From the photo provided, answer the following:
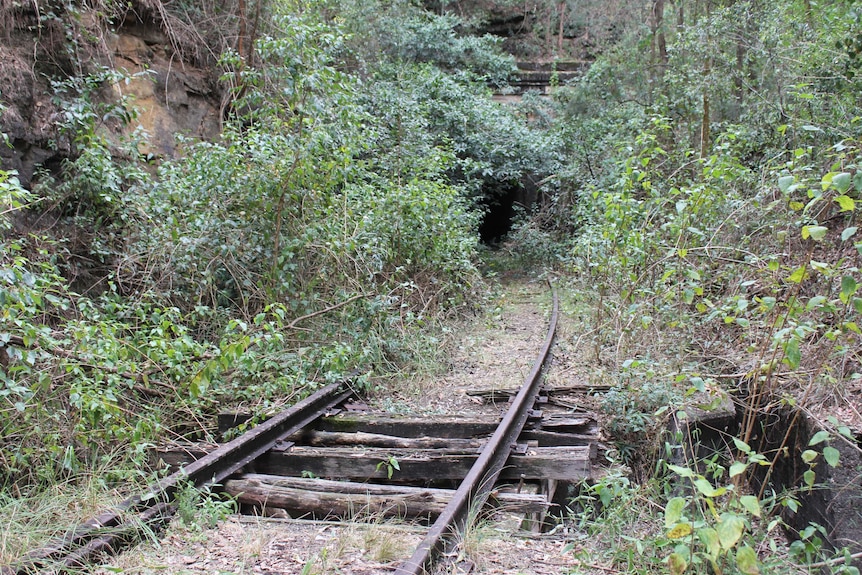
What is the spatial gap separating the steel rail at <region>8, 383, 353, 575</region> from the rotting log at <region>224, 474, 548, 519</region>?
8.6 inches

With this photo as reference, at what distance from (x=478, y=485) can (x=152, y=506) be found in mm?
2030

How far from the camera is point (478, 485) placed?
13.9 feet

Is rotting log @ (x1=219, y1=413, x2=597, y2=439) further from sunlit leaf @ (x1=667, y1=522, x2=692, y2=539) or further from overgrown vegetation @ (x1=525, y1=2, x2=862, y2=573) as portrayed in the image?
sunlit leaf @ (x1=667, y1=522, x2=692, y2=539)

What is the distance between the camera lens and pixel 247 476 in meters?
4.51

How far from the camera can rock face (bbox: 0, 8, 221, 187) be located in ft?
24.0

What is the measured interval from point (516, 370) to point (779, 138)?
6888 mm

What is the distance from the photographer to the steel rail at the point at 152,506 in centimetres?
312

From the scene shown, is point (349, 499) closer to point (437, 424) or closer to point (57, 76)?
point (437, 424)

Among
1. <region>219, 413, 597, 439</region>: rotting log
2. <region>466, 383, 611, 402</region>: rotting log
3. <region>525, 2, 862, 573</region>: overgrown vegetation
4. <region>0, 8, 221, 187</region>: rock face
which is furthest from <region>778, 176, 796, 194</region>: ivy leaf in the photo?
<region>0, 8, 221, 187</region>: rock face

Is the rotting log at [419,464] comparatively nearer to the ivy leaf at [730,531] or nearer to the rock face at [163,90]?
the ivy leaf at [730,531]

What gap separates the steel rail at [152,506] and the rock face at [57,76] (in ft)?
12.6

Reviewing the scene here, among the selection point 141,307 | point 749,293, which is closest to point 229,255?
point 141,307

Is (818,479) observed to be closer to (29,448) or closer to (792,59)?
(29,448)

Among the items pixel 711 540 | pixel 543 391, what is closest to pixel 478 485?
pixel 711 540
